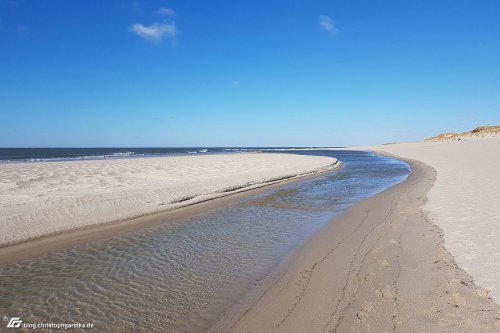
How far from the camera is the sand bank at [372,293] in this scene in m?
3.83

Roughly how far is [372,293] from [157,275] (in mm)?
3584

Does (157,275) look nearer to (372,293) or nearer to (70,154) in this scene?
(372,293)

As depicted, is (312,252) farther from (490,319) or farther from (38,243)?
(38,243)

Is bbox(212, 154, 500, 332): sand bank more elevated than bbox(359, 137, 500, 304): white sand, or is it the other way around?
bbox(359, 137, 500, 304): white sand

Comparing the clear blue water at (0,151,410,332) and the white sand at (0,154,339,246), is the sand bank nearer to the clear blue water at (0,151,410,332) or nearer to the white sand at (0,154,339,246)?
the clear blue water at (0,151,410,332)

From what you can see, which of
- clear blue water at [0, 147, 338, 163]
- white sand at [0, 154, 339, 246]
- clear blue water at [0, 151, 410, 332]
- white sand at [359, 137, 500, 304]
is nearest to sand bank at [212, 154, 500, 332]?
white sand at [359, 137, 500, 304]

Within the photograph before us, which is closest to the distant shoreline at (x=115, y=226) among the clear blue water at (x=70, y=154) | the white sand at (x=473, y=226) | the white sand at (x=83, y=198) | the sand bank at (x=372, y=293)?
the white sand at (x=83, y=198)

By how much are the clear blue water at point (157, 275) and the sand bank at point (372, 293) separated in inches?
19.4

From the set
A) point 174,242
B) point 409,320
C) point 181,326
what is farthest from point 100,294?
point 409,320

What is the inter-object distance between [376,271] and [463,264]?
4.64 ft

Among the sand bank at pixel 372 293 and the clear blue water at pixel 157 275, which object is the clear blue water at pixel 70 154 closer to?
the clear blue water at pixel 157 275

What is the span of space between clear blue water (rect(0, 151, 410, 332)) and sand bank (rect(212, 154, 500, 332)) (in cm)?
49

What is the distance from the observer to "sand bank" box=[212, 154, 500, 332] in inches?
151

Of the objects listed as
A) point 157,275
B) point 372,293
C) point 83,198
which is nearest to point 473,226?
point 372,293
